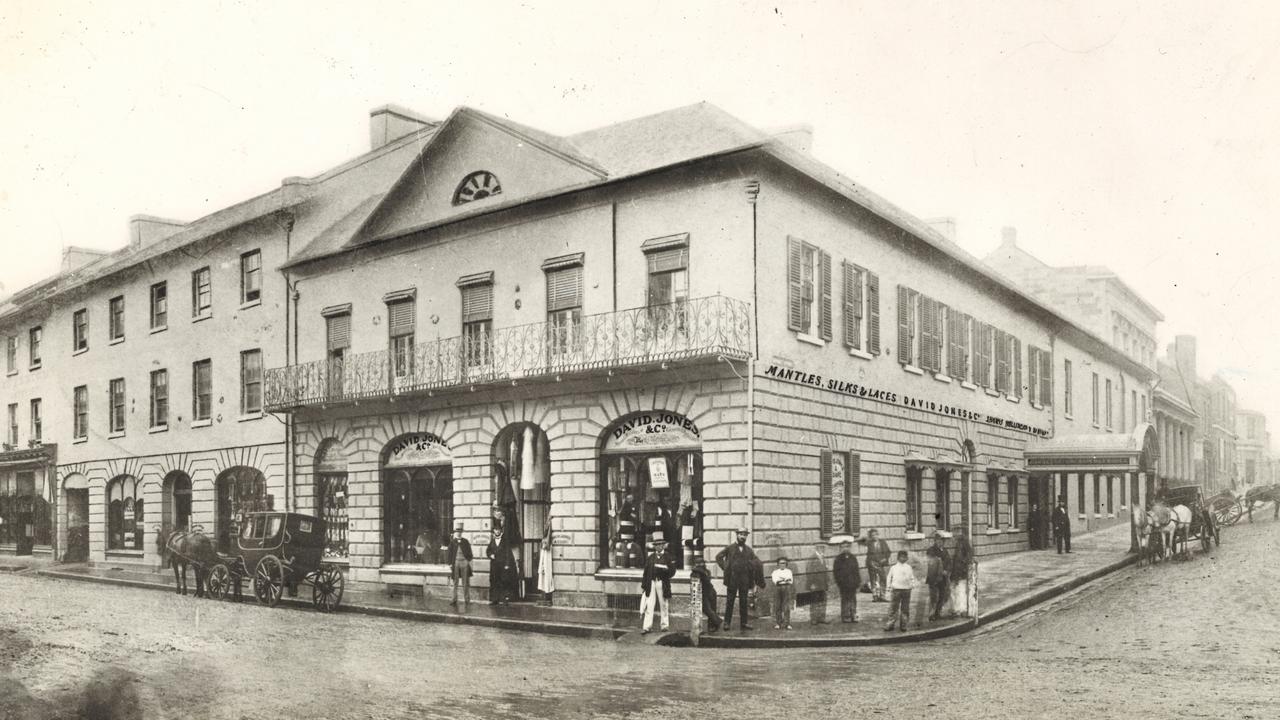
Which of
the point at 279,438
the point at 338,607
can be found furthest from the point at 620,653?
the point at 279,438

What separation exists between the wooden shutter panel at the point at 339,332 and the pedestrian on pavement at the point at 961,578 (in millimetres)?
14721

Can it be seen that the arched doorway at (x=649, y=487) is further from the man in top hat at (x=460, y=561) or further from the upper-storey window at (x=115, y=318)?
the upper-storey window at (x=115, y=318)

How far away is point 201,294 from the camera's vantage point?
3089 centimetres

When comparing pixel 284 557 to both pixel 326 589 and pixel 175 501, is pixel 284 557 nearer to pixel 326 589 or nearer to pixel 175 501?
pixel 326 589

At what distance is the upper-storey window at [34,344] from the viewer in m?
29.6

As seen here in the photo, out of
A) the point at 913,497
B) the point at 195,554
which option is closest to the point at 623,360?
the point at 913,497

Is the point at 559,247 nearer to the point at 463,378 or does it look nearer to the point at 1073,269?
the point at 463,378

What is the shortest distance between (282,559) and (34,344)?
13278 millimetres

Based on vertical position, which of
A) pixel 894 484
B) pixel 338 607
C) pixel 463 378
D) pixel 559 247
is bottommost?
pixel 338 607

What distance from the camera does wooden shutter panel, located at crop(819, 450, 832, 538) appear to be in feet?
69.6

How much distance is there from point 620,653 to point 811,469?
267 inches

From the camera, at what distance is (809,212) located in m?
21.3

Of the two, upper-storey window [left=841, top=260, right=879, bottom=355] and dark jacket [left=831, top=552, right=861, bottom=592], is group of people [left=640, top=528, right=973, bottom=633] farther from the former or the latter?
upper-storey window [left=841, top=260, right=879, bottom=355]

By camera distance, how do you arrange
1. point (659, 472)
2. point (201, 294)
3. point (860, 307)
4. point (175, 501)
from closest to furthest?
point (659, 472)
point (860, 307)
point (201, 294)
point (175, 501)
